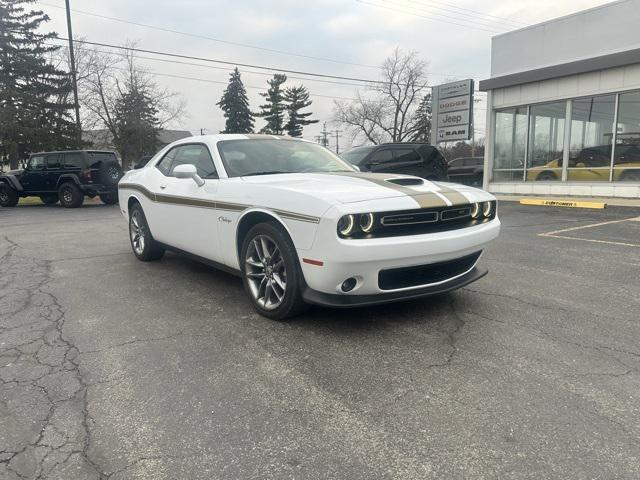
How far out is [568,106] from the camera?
13.8 metres

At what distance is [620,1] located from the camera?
12453 millimetres

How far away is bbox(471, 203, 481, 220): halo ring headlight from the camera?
3887 millimetres

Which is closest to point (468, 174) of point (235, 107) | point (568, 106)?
point (568, 106)

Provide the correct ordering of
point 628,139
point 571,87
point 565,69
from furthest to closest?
1. point 571,87
2. point 565,69
3. point 628,139

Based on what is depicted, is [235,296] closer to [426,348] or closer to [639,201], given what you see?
[426,348]

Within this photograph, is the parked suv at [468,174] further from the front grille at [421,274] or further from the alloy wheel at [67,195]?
the front grille at [421,274]

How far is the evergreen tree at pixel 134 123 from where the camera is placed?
3947 cm

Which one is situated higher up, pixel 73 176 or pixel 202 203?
pixel 202 203

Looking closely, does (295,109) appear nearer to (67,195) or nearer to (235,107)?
(235,107)

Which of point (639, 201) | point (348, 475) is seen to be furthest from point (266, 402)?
point (639, 201)

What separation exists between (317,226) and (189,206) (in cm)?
196

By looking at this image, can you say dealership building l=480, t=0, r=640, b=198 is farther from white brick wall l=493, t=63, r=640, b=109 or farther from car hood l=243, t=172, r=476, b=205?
car hood l=243, t=172, r=476, b=205

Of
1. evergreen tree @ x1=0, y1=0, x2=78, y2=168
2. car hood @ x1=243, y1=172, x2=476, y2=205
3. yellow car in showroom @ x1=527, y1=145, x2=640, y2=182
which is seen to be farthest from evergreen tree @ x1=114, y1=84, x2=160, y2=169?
car hood @ x1=243, y1=172, x2=476, y2=205

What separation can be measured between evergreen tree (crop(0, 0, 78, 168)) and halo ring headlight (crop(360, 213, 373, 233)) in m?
36.4
